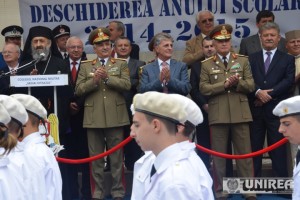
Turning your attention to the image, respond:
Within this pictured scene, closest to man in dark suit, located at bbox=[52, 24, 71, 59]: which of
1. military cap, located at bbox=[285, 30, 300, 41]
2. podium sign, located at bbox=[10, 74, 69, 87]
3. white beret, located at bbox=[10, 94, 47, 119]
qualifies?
podium sign, located at bbox=[10, 74, 69, 87]

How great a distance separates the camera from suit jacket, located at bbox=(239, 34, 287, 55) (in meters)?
10.5

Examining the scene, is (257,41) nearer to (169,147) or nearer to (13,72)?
(13,72)

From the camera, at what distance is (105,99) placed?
9.72 meters

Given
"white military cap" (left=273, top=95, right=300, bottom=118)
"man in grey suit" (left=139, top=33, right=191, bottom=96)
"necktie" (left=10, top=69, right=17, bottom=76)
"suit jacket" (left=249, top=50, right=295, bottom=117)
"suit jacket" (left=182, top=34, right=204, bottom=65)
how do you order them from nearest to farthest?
"white military cap" (left=273, top=95, right=300, bottom=118) < "necktie" (left=10, top=69, right=17, bottom=76) < "man in grey suit" (left=139, top=33, right=191, bottom=96) < "suit jacket" (left=249, top=50, right=295, bottom=117) < "suit jacket" (left=182, top=34, right=204, bottom=65)

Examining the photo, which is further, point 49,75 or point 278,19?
point 278,19

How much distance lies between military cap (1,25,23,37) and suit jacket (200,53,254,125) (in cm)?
295

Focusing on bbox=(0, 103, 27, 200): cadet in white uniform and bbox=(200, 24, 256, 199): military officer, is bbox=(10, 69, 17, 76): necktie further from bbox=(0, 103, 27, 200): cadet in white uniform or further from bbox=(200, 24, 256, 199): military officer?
bbox=(0, 103, 27, 200): cadet in white uniform

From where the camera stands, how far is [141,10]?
11.5 meters

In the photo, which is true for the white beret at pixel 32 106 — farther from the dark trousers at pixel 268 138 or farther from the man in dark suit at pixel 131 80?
the dark trousers at pixel 268 138

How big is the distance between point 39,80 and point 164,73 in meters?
1.52

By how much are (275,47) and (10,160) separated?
6.02 meters

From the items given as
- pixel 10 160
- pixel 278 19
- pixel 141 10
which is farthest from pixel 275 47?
pixel 10 160

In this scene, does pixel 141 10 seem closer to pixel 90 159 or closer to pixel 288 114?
pixel 90 159

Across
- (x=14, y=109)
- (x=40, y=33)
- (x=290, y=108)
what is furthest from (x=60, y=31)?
(x=14, y=109)
